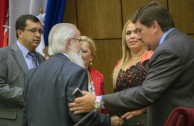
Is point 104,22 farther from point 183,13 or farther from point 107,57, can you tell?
point 183,13

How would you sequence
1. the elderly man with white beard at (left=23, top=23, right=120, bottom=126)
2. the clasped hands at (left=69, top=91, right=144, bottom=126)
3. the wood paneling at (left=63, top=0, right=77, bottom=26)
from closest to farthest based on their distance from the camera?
the clasped hands at (left=69, top=91, right=144, bottom=126)
the elderly man with white beard at (left=23, top=23, right=120, bottom=126)
the wood paneling at (left=63, top=0, right=77, bottom=26)

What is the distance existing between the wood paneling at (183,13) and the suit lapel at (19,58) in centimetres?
176

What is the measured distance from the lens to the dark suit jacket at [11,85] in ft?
11.0

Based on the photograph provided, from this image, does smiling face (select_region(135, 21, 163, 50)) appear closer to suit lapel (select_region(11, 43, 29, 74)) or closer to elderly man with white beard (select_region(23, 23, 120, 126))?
elderly man with white beard (select_region(23, 23, 120, 126))

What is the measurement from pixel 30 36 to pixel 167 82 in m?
1.78

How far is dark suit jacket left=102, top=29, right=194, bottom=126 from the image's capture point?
89.0 inches

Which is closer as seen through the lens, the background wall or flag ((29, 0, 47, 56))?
the background wall

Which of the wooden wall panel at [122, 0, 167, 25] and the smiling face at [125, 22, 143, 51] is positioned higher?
the wooden wall panel at [122, 0, 167, 25]

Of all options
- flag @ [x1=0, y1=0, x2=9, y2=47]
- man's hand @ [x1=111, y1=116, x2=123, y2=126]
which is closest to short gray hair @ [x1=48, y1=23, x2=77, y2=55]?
man's hand @ [x1=111, y1=116, x2=123, y2=126]

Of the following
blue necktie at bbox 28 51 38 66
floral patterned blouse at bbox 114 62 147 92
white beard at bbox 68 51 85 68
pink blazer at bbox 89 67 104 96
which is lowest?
pink blazer at bbox 89 67 104 96

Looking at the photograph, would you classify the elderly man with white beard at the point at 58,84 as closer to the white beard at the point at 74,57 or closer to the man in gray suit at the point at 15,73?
the white beard at the point at 74,57

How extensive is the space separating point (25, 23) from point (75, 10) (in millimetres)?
1380

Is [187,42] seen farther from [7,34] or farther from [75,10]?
[7,34]

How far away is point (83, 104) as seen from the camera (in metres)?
2.38
